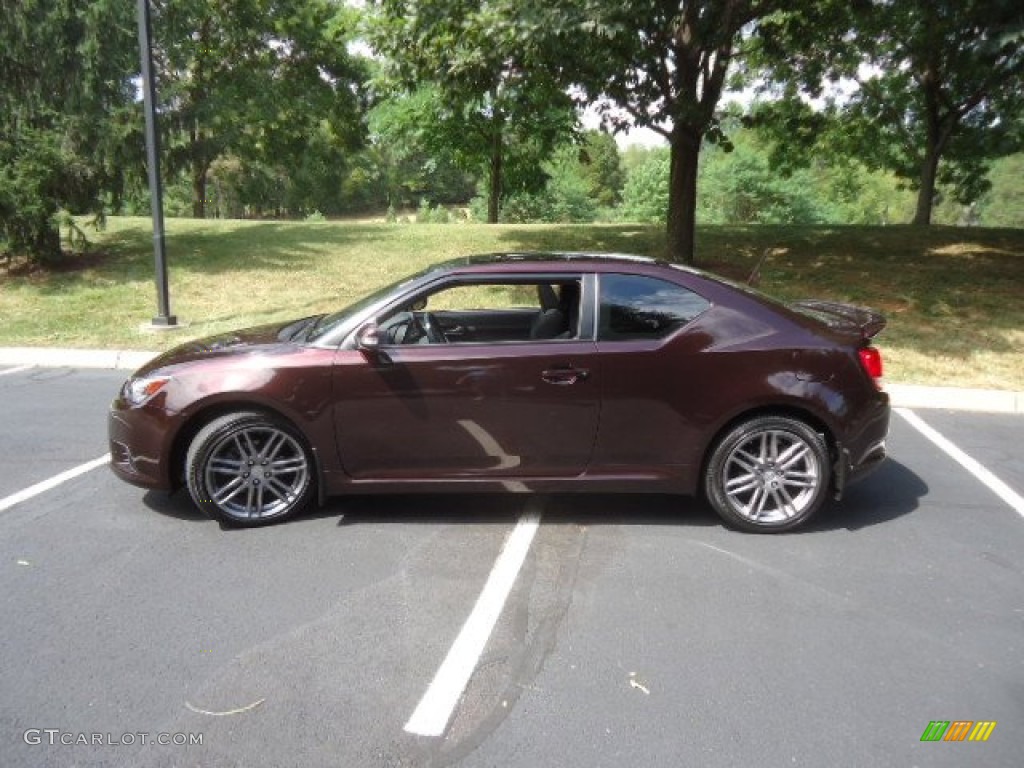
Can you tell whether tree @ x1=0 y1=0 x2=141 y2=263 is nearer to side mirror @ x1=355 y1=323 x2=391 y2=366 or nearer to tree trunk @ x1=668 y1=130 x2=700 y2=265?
tree trunk @ x1=668 y1=130 x2=700 y2=265

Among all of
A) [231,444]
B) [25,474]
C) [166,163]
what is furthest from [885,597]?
[166,163]

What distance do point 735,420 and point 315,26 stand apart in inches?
950

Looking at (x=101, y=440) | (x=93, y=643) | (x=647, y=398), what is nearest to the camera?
(x=93, y=643)

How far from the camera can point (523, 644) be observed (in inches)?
116

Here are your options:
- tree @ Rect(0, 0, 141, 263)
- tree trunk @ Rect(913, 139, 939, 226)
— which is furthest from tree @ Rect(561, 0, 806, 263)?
tree trunk @ Rect(913, 139, 939, 226)

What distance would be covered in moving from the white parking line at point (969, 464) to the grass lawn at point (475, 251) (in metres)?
1.40

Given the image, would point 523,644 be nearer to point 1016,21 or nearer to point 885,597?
point 885,597

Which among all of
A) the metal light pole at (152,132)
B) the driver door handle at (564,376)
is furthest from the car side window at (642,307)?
the metal light pole at (152,132)

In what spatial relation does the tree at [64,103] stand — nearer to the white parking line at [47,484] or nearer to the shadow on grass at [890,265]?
the shadow on grass at [890,265]

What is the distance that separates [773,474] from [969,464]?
87.7 inches

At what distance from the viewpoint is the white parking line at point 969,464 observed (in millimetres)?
4555

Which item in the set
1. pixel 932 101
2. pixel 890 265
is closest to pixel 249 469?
pixel 890 265

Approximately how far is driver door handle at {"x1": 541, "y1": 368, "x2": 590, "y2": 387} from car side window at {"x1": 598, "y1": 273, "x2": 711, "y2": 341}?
9.4 inches

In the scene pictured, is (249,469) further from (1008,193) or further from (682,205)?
(1008,193)
